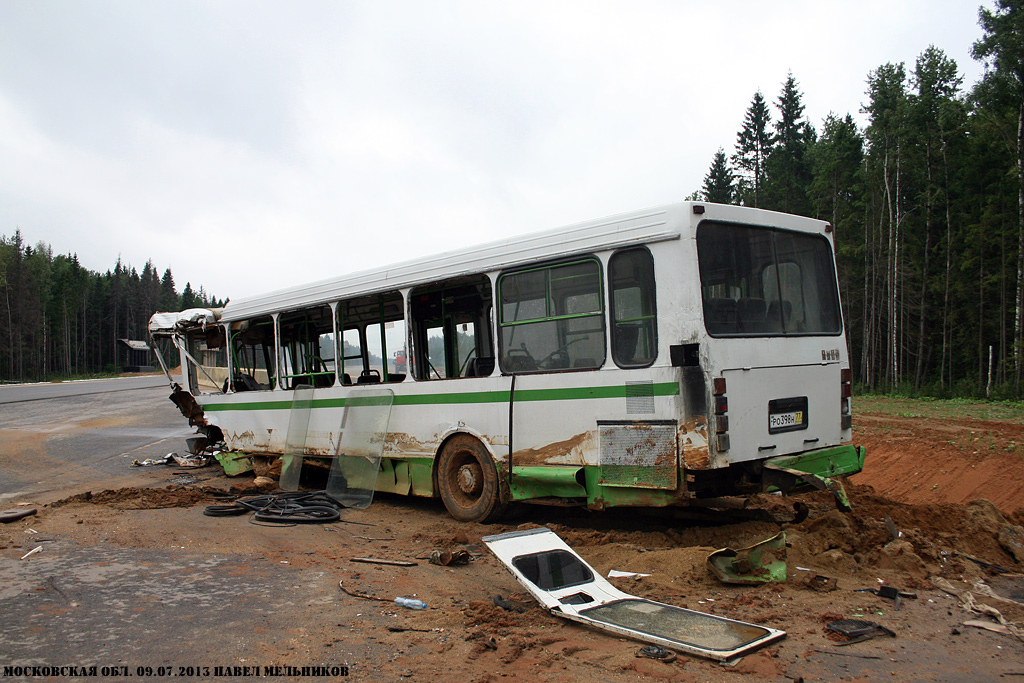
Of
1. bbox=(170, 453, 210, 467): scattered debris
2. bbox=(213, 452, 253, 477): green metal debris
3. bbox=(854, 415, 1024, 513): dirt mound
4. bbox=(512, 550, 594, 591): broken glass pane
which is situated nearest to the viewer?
bbox=(512, 550, 594, 591): broken glass pane

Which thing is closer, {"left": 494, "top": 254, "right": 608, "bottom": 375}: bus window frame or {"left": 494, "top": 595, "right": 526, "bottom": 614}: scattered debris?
{"left": 494, "top": 595, "right": 526, "bottom": 614}: scattered debris

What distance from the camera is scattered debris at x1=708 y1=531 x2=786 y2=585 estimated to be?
4922 mm

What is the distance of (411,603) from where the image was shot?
477 centimetres

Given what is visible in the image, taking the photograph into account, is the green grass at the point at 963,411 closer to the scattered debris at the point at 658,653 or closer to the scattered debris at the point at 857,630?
the scattered debris at the point at 857,630

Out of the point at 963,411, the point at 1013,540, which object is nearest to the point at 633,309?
the point at 1013,540

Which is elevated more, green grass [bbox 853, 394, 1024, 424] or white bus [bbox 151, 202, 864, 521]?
white bus [bbox 151, 202, 864, 521]

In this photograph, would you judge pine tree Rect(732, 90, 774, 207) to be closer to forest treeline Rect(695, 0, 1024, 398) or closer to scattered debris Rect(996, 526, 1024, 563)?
forest treeline Rect(695, 0, 1024, 398)

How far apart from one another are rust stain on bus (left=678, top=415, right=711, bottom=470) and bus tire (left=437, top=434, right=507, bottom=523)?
7.46ft

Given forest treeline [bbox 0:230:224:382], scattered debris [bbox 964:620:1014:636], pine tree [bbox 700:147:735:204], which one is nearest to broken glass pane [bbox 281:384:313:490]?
scattered debris [bbox 964:620:1014:636]

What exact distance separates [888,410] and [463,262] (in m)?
15.7

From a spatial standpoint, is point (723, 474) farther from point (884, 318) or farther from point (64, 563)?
point (884, 318)

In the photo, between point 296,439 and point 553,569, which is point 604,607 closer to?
point 553,569

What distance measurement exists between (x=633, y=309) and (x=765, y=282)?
1284 mm

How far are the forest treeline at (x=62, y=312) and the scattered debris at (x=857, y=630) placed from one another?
261 ft
